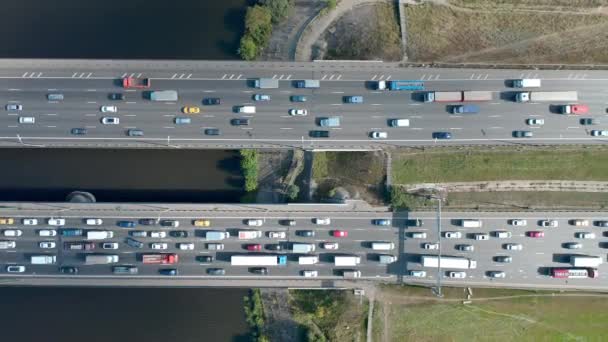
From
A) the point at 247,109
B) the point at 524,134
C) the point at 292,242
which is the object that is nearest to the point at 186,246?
the point at 292,242

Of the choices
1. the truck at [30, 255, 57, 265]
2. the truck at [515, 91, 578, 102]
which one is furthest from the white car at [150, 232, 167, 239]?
the truck at [515, 91, 578, 102]

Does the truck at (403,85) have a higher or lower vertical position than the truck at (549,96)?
higher

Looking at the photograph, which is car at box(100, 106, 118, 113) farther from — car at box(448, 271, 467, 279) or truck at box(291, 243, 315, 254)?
car at box(448, 271, 467, 279)

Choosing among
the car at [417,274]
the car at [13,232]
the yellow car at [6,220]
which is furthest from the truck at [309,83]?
the yellow car at [6,220]

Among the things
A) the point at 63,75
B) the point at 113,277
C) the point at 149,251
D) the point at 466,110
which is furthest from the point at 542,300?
the point at 63,75

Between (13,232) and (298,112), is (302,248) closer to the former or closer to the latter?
(298,112)

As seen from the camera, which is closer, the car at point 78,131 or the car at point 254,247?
the car at point 254,247

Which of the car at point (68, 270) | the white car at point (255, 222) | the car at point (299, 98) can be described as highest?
the car at point (299, 98)

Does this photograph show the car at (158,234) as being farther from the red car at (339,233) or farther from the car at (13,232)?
the red car at (339,233)
